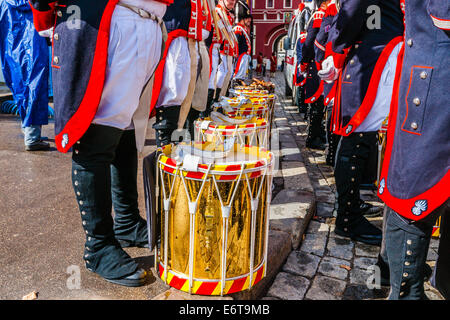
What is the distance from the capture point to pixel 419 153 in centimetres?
146

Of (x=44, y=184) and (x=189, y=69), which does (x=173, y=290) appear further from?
(x=44, y=184)

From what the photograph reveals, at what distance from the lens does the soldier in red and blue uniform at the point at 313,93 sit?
518cm

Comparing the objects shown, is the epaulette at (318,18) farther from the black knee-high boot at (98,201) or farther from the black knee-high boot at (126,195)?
the black knee-high boot at (98,201)

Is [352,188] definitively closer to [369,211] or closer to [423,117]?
[369,211]

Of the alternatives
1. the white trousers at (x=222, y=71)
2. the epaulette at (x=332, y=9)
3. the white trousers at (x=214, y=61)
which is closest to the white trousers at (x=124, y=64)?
the epaulette at (x=332, y=9)

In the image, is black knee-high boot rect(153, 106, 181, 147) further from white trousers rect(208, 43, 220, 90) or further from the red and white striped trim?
the red and white striped trim

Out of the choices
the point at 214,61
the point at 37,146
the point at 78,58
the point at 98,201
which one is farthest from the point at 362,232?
the point at 37,146

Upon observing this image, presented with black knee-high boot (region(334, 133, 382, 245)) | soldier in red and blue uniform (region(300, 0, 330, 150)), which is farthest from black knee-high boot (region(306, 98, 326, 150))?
black knee-high boot (region(334, 133, 382, 245))

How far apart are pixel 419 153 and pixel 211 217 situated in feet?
2.86

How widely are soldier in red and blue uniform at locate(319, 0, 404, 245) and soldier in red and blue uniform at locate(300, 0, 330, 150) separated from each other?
249 centimetres

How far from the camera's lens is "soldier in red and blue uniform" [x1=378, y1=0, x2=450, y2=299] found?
1392mm

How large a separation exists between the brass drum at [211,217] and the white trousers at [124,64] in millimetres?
305
